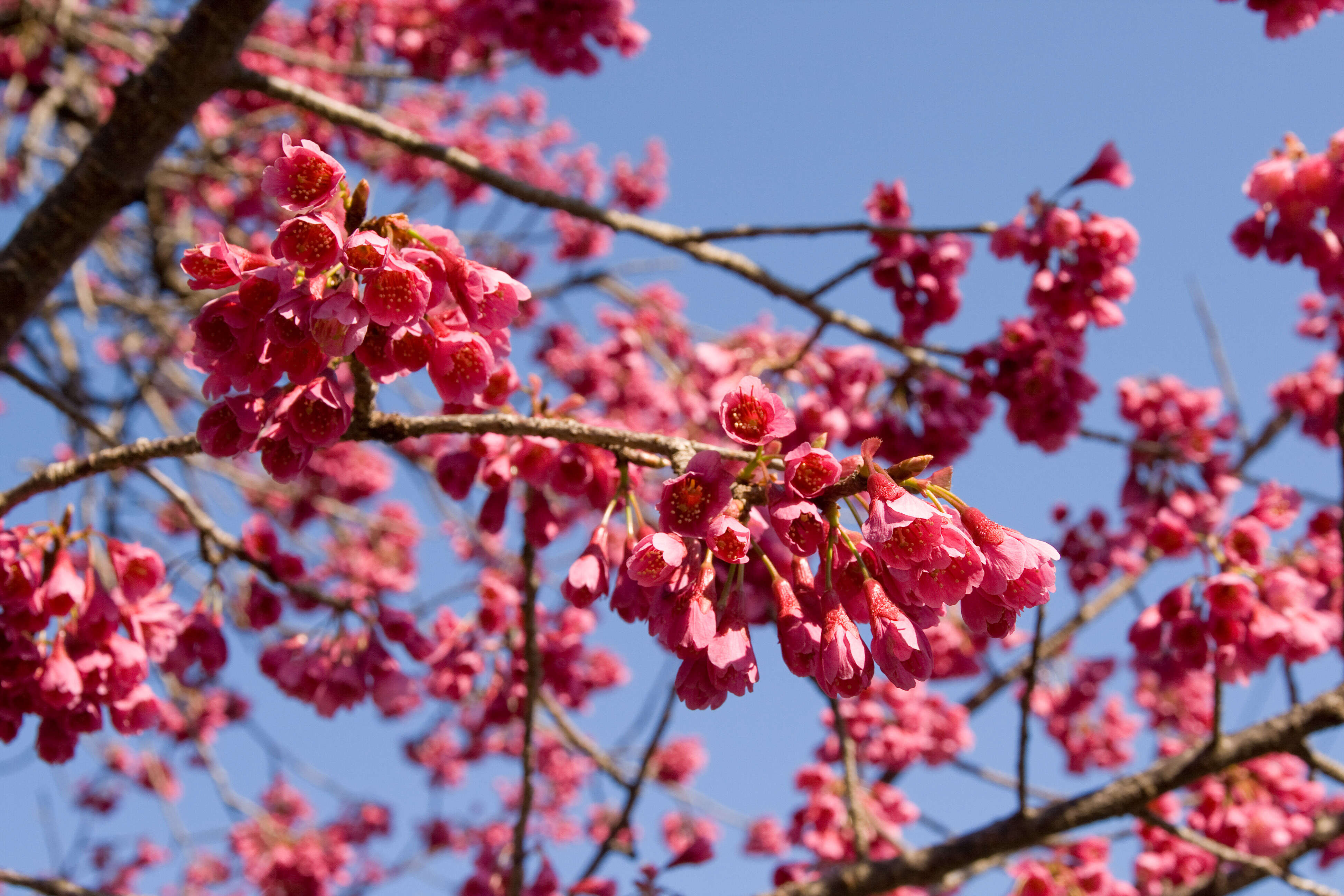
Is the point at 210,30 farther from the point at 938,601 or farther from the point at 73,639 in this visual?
the point at 938,601

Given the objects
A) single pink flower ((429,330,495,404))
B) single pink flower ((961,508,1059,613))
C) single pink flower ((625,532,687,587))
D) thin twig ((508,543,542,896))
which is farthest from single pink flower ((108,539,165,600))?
single pink flower ((961,508,1059,613))

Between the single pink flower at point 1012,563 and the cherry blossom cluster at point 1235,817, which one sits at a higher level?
the cherry blossom cluster at point 1235,817

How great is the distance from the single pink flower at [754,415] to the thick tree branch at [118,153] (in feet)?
7.41

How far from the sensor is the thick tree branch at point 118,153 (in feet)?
8.72

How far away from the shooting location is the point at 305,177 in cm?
138

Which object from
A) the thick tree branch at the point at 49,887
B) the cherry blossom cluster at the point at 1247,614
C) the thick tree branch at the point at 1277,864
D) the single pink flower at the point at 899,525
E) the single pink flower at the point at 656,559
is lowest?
the thick tree branch at the point at 49,887

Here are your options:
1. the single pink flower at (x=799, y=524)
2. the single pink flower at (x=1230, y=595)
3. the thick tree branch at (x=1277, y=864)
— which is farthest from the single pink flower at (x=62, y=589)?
the thick tree branch at (x=1277, y=864)

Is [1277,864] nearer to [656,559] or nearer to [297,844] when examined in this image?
[656,559]

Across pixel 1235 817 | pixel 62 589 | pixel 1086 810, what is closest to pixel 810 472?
pixel 62 589

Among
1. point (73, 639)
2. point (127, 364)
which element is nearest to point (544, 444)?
point (73, 639)

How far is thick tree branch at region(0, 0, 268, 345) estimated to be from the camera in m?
2.66

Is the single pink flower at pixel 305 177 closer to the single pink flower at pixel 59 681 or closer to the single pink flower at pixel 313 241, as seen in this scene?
the single pink flower at pixel 313 241

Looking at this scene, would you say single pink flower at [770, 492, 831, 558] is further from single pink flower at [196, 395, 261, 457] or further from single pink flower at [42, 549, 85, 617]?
single pink flower at [42, 549, 85, 617]

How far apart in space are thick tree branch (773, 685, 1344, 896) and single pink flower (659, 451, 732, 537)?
177 centimetres
